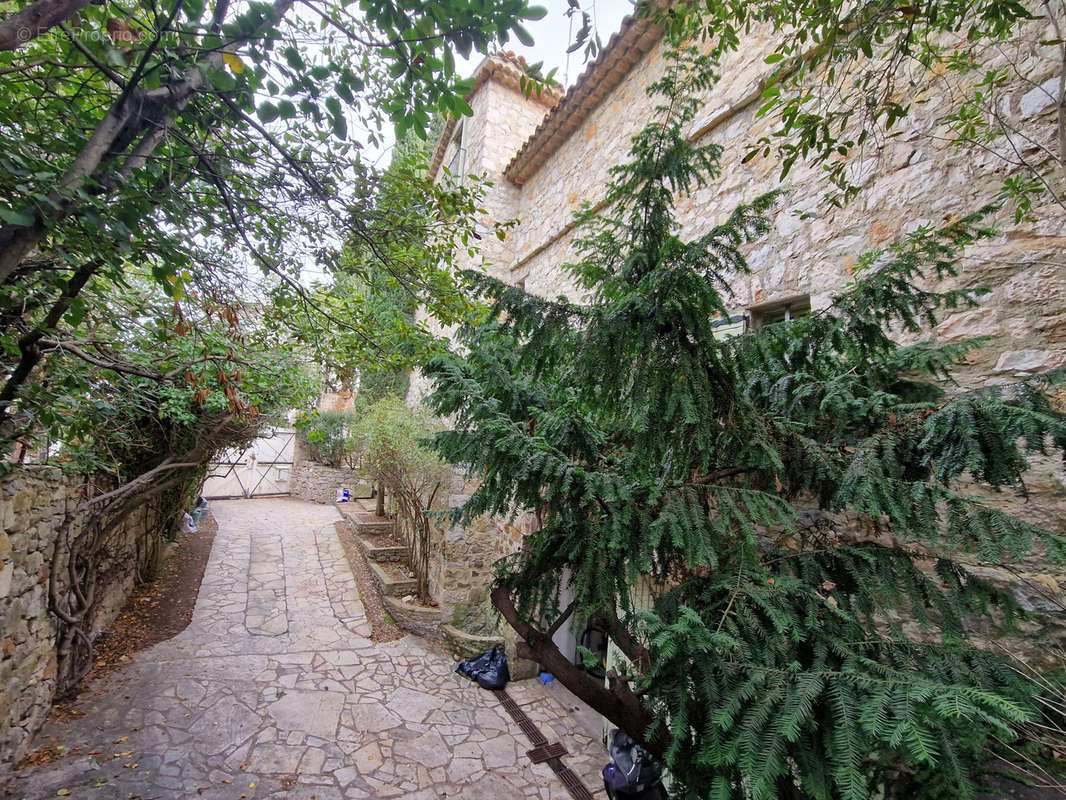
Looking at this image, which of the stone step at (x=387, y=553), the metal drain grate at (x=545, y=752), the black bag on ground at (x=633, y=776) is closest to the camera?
the black bag on ground at (x=633, y=776)

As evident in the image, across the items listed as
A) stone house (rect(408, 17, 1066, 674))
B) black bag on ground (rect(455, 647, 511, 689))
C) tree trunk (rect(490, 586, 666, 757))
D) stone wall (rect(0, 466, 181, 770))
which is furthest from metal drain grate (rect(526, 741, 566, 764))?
stone wall (rect(0, 466, 181, 770))

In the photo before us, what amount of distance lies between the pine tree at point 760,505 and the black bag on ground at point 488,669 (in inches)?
134

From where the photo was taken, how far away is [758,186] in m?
3.48

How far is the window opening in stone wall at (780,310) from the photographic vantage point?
3.11 m

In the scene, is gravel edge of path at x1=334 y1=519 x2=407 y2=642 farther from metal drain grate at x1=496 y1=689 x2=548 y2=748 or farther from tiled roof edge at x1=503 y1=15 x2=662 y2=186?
tiled roof edge at x1=503 y1=15 x2=662 y2=186

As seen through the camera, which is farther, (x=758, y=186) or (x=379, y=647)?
(x=379, y=647)

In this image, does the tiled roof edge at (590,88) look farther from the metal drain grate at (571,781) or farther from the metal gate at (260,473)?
the metal gate at (260,473)

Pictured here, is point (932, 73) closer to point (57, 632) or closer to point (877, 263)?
point (877, 263)

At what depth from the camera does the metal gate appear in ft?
44.9

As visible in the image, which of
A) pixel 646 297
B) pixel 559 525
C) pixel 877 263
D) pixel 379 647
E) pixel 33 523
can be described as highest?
pixel 877 263

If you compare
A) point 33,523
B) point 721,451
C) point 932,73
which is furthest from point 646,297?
point 33,523

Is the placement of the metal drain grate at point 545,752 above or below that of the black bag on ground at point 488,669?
below

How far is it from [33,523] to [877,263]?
6.39 m

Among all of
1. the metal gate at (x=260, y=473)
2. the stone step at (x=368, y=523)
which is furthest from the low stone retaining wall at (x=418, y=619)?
the metal gate at (x=260, y=473)
